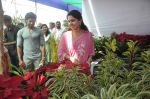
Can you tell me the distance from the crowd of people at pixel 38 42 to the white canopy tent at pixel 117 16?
3.72 metres

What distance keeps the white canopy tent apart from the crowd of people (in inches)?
147

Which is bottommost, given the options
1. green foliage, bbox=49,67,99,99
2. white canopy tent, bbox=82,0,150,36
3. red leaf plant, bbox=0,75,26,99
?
green foliage, bbox=49,67,99,99

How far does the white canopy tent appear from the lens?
836cm

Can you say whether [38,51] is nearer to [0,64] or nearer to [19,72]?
[19,72]

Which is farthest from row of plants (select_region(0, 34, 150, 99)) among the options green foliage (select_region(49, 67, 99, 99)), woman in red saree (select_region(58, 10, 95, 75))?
woman in red saree (select_region(58, 10, 95, 75))

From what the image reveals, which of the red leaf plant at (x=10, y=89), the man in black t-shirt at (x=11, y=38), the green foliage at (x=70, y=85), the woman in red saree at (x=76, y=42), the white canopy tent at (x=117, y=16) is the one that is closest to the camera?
the red leaf plant at (x=10, y=89)

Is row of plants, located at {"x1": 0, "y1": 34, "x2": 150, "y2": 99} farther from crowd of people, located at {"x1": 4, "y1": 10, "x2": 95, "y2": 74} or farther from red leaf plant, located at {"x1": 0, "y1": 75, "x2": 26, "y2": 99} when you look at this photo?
crowd of people, located at {"x1": 4, "y1": 10, "x2": 95, "y2": 74}

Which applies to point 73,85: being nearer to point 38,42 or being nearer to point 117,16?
point 38,42

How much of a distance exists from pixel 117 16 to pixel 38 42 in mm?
4051

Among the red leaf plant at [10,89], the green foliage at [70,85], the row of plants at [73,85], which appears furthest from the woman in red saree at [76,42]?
the red leaf plant at [10,89]

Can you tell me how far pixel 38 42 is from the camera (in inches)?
200

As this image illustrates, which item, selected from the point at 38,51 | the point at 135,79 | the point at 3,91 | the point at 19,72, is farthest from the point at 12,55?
the point at 3,91

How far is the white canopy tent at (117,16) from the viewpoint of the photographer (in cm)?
836

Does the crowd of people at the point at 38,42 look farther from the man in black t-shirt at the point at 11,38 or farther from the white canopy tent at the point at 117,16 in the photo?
the white canopy tent at the point at 117,16
